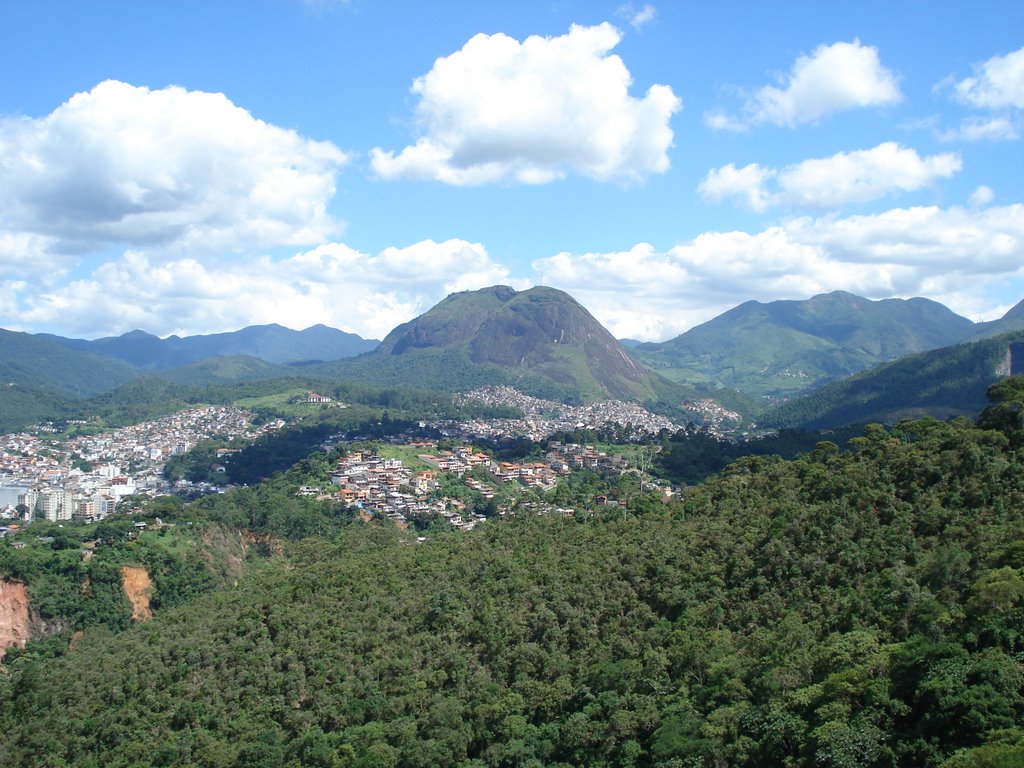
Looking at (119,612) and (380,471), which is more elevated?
(380,471)

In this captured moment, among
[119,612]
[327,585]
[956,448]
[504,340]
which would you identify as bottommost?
[119,612]

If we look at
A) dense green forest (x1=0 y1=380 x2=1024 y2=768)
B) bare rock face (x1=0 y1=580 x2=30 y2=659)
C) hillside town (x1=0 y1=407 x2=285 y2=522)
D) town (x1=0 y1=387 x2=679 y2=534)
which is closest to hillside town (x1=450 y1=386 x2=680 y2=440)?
town (x1=0 y1=387 x2=679 y2=534)

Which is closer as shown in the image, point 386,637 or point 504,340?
point 386,637

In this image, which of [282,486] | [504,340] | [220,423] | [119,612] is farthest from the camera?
[504,340]

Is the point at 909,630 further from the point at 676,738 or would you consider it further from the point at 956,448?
the point at 956,448

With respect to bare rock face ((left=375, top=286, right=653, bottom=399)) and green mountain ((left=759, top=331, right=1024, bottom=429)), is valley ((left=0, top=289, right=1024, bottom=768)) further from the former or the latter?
bare rock face ((left=375, top=286, right=653, bottom=399))

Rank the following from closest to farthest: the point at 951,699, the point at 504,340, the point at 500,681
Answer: the point at 951,699 < the point at 500,681 < the point at 504,340

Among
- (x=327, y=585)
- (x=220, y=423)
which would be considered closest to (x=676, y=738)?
(x=327, y=585)
